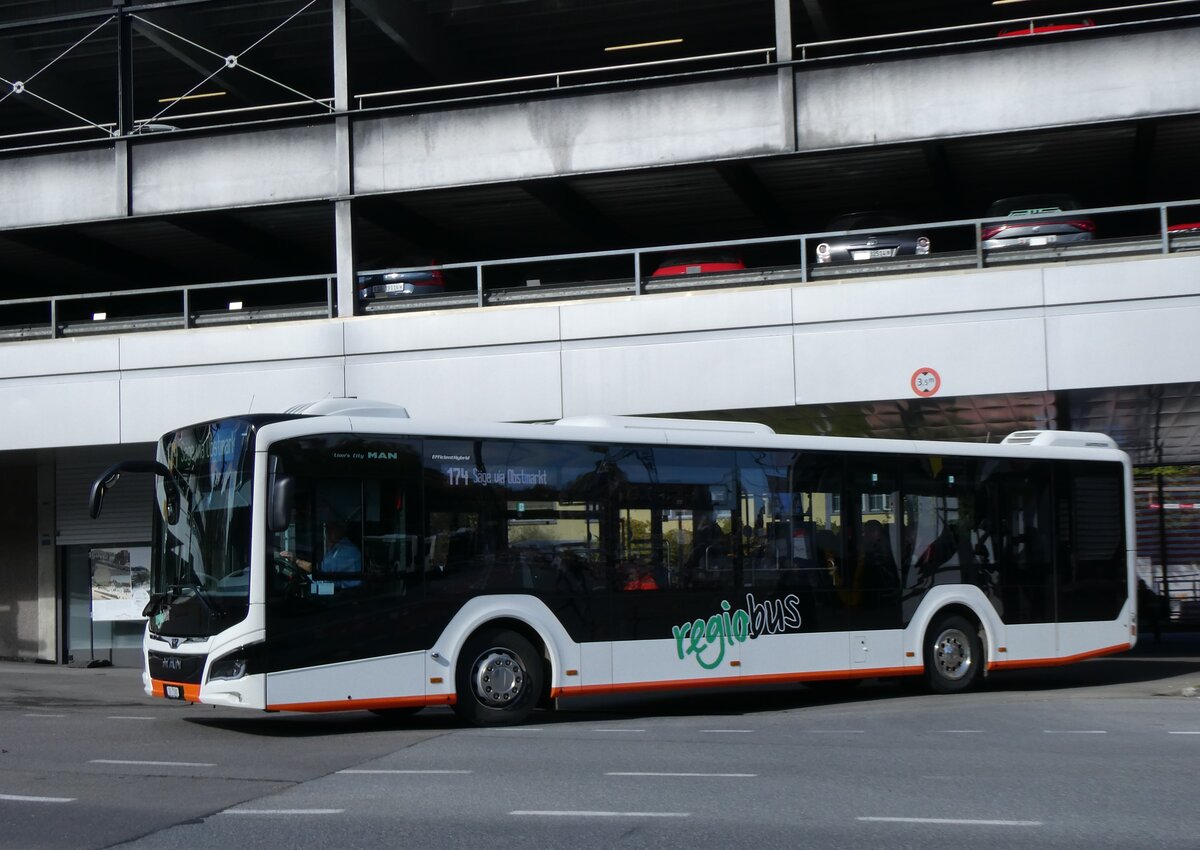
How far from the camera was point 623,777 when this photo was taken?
28.6 ft

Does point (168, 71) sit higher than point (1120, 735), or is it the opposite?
point (168, 71)

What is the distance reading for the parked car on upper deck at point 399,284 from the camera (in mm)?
20625

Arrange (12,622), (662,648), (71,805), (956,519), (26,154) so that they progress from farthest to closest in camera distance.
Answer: (12,622) < (26,154) < (956,519) < (662,648) < (71,805)

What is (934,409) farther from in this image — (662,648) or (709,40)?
(709,40)

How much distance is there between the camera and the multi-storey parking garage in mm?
17922

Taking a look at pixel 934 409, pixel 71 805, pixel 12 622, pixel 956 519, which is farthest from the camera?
pixel 12 622

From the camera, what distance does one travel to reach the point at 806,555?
13773 mm

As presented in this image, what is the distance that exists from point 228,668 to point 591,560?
11.4 ft

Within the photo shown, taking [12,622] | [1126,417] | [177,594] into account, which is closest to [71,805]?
[177,594]

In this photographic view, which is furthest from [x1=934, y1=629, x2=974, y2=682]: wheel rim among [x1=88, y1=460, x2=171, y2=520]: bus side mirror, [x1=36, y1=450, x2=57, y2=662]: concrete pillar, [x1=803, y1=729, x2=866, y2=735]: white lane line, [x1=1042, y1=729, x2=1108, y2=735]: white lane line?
[x1=36, y1=450, x2=57, y2=662]: concrete pillar

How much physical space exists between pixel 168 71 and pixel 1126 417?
1896 centimetres

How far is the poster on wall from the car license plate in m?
13.7

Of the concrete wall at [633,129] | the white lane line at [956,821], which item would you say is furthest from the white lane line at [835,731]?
the concrete wall at [633,129]

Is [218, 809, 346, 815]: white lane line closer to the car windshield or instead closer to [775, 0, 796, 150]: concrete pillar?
[775, 0, 796, 150]: concrete pillar
